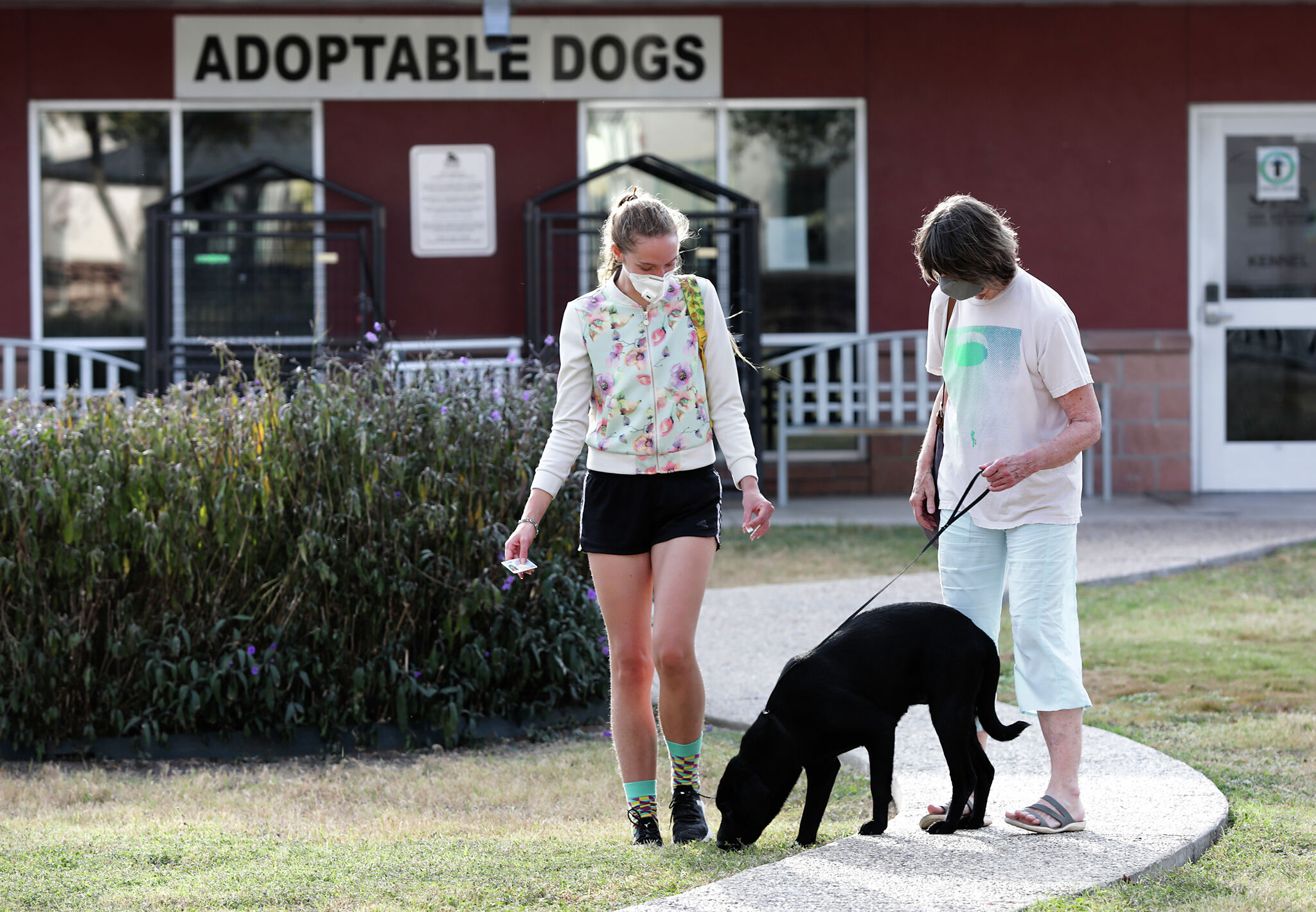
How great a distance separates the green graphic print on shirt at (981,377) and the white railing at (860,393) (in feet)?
19.1

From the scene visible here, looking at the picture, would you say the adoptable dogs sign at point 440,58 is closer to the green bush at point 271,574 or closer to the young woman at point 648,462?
the green bush at point 271,574

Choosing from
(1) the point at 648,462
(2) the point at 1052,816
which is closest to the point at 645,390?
(1) the point at 648,462

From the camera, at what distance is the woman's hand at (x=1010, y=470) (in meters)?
3.44

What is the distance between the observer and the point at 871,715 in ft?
11.2

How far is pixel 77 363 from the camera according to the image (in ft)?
34.3

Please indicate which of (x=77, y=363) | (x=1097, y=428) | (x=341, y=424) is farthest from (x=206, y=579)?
(x=77, y=363)

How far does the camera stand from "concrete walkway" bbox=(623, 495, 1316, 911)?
3078 mm

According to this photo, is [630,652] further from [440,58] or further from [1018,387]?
[440,58]

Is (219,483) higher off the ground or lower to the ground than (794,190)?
lower

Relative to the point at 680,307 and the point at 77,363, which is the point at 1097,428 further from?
the point at 77,363

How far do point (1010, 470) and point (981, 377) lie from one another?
264 millimetres

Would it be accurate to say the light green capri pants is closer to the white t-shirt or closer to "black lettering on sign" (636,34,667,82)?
the white t-shirt

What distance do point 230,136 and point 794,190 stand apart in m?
4.05

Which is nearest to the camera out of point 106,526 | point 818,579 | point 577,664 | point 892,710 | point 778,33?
point 892,710
